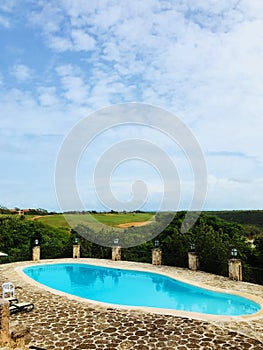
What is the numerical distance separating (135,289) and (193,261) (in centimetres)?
360

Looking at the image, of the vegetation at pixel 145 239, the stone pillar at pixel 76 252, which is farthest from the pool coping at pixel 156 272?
the vegetation at pixel 145 239

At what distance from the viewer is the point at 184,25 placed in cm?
1234

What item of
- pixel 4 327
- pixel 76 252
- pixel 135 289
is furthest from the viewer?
pixel 76 252

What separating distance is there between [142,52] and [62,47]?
157 inches

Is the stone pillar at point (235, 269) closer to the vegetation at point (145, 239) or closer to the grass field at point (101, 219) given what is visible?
the vegetation at point (145, 239)

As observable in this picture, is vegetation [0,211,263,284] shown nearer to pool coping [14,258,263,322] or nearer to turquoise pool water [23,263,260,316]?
pool coping [14,258,263,322]

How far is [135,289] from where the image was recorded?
46.1 feet

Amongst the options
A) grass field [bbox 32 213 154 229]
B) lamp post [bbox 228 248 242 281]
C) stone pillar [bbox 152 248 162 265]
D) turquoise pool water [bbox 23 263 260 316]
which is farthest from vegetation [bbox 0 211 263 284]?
turquoise pool water [bbox 23 263 260 316]

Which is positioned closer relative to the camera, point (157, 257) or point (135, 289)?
point (135, 289)

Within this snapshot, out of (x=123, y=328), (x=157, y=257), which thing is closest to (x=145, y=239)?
(x=157, y=257)

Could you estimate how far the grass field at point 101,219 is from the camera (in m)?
25.8

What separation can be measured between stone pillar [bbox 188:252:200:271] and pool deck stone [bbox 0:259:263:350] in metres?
4.86

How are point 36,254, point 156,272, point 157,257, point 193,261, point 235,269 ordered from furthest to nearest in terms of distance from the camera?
1. point 36,254
2. point 157,257
3. point 193,261
4. point 156,272
5. point 235,269

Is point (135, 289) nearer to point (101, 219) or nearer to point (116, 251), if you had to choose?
point (116, 251)
